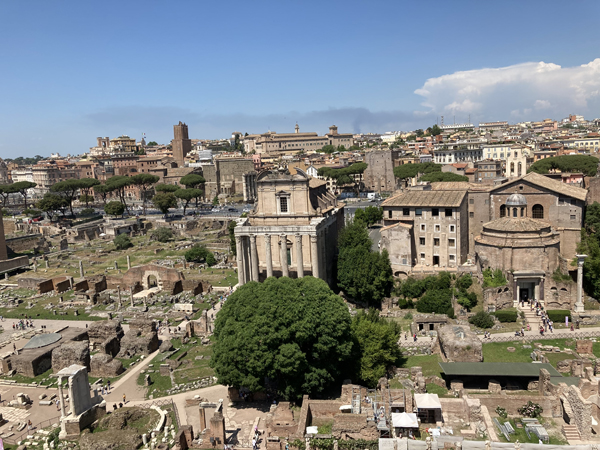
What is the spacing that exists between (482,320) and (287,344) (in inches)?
649

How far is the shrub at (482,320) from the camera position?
34622 mm

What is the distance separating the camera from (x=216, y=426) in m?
23.2

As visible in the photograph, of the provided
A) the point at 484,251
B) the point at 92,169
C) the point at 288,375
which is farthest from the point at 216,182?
the point at 288,375

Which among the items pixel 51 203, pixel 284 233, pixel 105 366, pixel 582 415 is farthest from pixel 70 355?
pixel 51 203

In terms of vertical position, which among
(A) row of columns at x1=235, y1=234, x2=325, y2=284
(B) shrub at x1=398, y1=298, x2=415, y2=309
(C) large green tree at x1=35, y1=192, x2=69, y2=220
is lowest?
(B) shrub at x1=398, y1=298, x2=415, y2=309

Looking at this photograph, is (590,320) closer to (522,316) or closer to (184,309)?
(522,316)

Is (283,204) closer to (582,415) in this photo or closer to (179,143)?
(582,415)

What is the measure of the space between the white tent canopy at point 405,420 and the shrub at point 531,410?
576 cm

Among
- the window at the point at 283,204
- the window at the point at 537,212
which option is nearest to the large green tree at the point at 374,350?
→ the window at the point at 283,204

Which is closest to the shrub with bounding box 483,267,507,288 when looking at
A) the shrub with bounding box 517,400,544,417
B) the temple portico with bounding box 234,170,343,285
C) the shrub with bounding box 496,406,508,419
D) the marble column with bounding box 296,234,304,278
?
the temple portico with bounding box 234,170,343,285

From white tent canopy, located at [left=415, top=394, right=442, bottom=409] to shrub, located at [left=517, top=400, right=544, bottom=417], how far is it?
13.5 ft

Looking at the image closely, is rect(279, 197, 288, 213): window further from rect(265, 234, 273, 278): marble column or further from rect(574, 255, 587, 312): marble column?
rect(574, 255, 587, 312): marble column

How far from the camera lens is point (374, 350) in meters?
28.5

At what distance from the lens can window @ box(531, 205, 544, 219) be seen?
42.1 meters
